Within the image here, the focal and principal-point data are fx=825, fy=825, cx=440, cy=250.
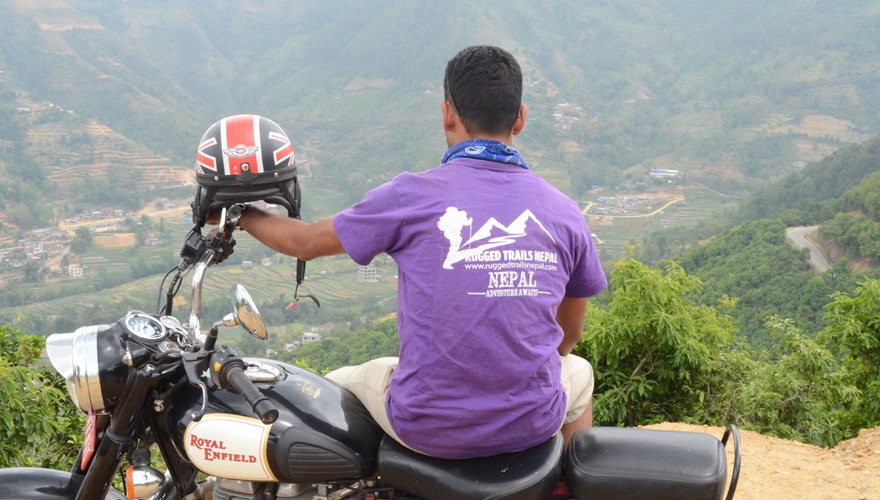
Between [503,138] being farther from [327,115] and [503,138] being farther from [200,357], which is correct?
[327,115]

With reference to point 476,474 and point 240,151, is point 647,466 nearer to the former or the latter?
point 476,474

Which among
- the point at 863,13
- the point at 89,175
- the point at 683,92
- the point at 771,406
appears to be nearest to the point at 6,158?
the point at 89,175

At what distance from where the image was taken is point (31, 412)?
442cm

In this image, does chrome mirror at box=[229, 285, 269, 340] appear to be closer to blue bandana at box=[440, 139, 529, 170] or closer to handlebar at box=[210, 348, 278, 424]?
handlebar at box=[210, 348, 278, 424]

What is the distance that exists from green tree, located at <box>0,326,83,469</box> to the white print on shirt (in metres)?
3.20

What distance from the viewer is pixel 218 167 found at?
2355mm

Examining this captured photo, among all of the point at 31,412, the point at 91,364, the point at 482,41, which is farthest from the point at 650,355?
the point at 482,41

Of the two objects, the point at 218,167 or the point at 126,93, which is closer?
the point at 218,167

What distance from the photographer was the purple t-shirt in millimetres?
2127

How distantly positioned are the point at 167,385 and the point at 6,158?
5810cm

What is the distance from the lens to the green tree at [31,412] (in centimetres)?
434

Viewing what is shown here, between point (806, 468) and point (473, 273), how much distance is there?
12.8 feet

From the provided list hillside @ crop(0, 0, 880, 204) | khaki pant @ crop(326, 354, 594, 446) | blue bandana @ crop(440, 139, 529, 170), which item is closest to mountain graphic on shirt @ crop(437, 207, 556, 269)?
blue bandana @ crop(440, 139, 529, 170)

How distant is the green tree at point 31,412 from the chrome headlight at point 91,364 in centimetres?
244
